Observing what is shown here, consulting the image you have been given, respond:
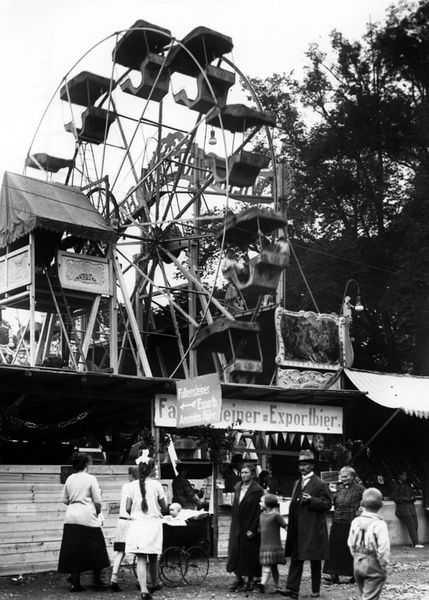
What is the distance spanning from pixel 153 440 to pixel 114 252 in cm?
743

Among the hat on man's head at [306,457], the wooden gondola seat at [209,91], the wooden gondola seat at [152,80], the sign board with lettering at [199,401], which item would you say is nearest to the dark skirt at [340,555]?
the hat on man's head at [306,457]

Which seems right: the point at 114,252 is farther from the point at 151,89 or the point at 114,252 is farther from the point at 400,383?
the point at 400,383

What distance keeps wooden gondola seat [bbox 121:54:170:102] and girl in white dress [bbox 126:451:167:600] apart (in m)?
12.4

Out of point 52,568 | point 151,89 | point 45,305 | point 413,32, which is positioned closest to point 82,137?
point 151,89

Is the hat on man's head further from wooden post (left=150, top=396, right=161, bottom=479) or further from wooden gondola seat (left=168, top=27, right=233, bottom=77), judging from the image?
wooden gondola seat (left=168, top=27, right=233, bottom=77)

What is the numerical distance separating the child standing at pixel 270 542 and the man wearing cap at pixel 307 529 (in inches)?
6.4

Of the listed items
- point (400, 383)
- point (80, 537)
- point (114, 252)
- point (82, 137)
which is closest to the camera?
point (80, 537)

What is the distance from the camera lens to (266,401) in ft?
52.9

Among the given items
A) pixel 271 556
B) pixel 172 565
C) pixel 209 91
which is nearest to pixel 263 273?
pixel 209 91

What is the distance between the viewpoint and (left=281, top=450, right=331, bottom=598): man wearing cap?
35.0 ft

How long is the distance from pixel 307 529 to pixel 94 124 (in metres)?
13.7

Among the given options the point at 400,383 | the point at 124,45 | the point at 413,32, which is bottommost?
the point at 400,383

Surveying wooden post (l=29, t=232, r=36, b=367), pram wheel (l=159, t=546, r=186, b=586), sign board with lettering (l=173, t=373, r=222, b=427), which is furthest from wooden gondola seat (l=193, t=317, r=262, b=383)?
pram wheel (l=159, t=546, r=186, b=586)

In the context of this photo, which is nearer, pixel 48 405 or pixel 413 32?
pixel 48 405
